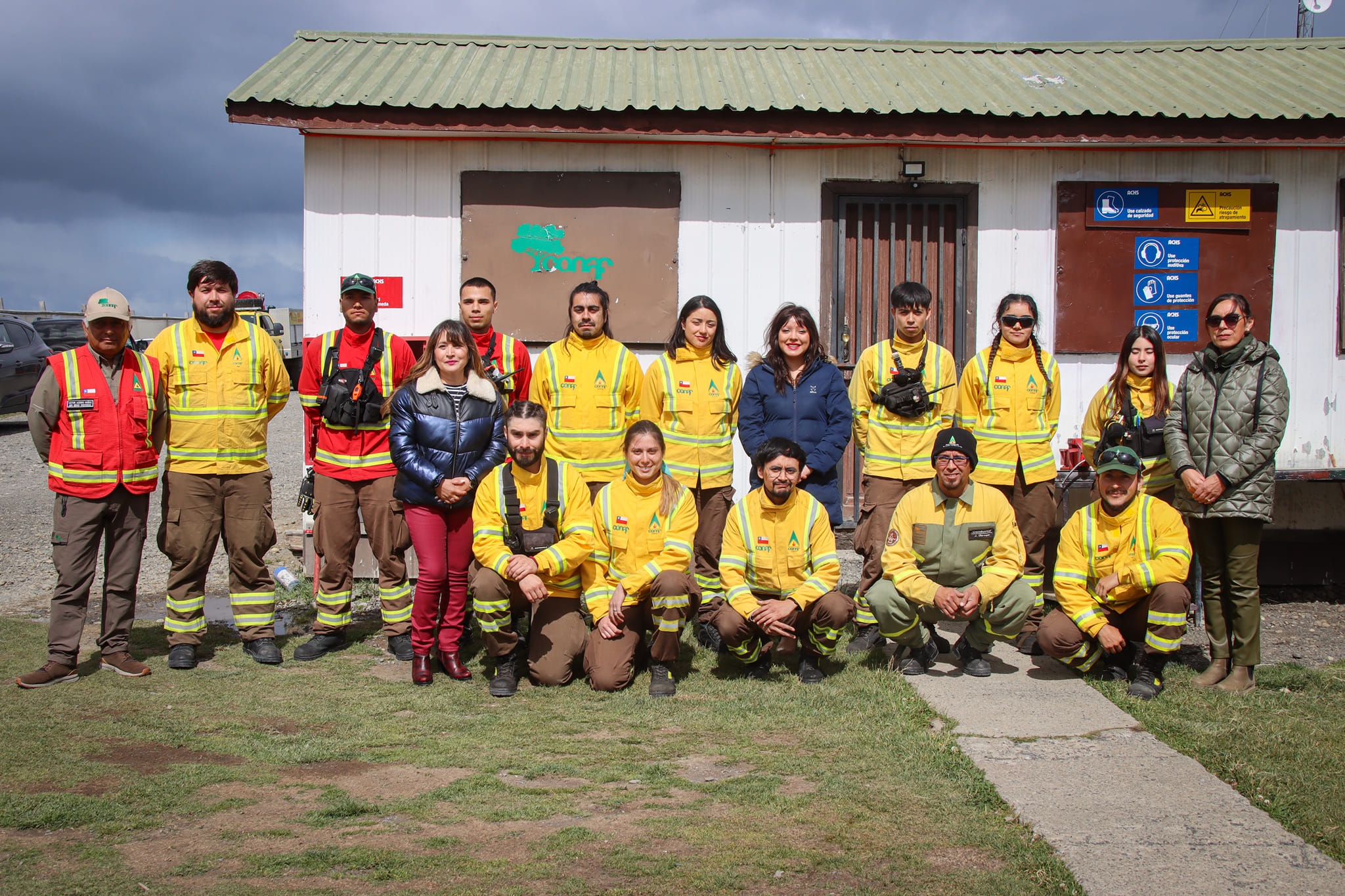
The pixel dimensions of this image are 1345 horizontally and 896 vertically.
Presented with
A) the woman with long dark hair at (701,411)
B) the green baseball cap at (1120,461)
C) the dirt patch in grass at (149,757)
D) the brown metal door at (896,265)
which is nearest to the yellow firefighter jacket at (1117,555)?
the green baseball cap at (1120,461)

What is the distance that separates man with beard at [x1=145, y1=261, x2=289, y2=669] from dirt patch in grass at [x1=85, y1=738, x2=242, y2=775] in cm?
124

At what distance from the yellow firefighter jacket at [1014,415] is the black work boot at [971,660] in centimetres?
94

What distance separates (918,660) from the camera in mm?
4980

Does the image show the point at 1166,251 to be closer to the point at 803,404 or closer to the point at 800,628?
the point at 803,404

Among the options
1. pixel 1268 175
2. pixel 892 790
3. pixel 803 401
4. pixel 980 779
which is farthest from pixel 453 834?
pixel 1268 175

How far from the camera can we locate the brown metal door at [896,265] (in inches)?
288

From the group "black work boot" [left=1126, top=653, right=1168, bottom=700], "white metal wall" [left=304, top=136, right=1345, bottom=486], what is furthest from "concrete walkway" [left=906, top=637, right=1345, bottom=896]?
"white metal wall" [left=304, top=136, right=1345, bottom=486]

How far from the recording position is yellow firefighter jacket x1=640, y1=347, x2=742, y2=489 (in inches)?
211

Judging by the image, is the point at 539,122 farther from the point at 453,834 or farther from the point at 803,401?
the point at 453,834

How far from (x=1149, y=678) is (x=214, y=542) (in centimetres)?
490

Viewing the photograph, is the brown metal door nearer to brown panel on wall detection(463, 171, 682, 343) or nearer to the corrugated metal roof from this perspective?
the corrugated metal roof

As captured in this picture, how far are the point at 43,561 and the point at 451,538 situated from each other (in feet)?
15.7

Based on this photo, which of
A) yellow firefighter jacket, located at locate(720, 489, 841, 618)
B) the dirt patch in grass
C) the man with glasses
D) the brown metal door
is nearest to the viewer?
the dirt patch in grass

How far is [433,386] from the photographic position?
498 cm
